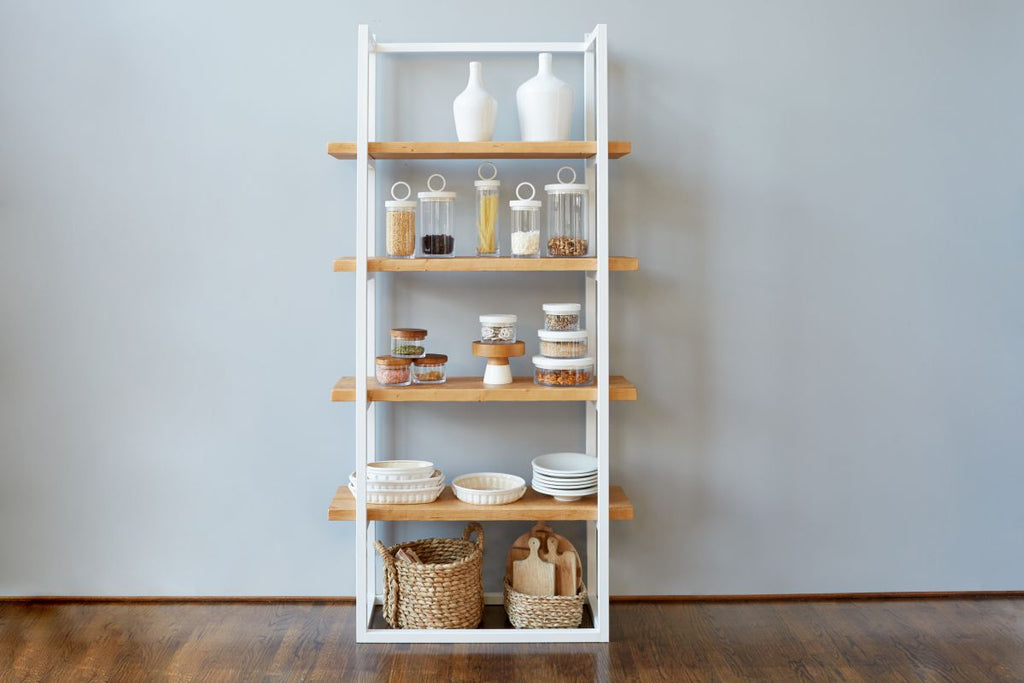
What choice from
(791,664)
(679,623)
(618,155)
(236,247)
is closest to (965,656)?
(791,664)

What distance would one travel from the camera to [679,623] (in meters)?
2.89

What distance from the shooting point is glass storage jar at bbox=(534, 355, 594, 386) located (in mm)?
2746

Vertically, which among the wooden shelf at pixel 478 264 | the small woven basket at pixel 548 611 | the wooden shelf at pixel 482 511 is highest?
the wooden shelf at pixel 478 264

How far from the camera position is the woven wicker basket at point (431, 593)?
9.03 ft

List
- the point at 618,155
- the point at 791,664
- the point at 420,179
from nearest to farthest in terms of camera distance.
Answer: the point at 791,664 < the point at 618,155 < the point at 420,179

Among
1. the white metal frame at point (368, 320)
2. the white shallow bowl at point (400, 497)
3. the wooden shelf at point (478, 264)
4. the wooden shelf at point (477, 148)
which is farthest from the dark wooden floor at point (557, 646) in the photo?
the wooden shelf at point (477, 148)

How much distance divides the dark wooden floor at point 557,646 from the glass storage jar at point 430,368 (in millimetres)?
785

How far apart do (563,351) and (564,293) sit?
1.01 ft

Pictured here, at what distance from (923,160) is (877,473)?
1.04 m

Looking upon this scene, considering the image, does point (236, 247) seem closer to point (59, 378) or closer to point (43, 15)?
point (59, 378)

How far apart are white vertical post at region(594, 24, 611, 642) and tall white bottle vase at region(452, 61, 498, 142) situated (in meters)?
0.32

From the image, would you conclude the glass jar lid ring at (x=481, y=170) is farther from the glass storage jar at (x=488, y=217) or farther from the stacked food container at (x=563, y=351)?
the stacked food container at (x=563, y=351)

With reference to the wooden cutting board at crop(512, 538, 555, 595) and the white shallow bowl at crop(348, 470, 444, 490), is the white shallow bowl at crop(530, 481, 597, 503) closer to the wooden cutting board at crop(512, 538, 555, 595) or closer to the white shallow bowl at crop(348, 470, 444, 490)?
the wooden cutting board at crop(512, 538, 555, 595)

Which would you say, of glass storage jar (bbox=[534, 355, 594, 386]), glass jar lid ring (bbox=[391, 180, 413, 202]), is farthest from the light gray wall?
glass storage jar (bbox=[534, 355, 594, 386])
